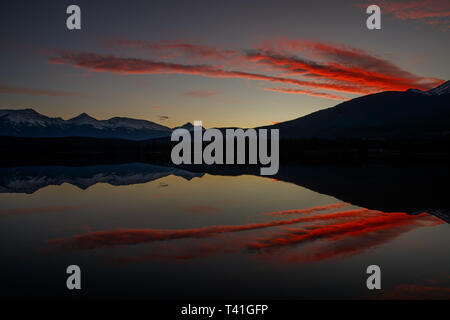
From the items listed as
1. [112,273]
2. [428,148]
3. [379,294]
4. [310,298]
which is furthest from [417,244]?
[428,148]

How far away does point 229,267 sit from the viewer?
13.0m

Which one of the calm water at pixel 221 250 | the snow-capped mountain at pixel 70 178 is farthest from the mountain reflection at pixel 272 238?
the snow-capped mountain at pixel 70 178

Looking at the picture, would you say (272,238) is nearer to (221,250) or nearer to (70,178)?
(221,250)

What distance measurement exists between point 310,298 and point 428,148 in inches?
7366

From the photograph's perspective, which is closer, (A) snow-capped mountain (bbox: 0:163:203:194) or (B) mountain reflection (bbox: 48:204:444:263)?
(B) mountain reflection (bbox: 48:204:444:263)

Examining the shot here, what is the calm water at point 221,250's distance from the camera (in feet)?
37.0

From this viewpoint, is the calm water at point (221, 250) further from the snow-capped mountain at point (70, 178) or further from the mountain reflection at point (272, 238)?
the snow-capped mountain at point (70, 178)

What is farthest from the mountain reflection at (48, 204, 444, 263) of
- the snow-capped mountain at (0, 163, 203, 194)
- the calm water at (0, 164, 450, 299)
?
the snow-capped mountain at (0, 163, 203, 194)

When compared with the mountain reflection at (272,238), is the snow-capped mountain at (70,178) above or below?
above

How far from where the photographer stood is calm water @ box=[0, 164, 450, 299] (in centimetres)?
1129

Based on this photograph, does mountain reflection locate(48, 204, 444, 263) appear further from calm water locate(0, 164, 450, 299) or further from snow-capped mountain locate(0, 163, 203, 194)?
snow-capped mountain locate(0, 163, 203, 194)

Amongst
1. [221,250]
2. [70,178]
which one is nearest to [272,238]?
[221,250]

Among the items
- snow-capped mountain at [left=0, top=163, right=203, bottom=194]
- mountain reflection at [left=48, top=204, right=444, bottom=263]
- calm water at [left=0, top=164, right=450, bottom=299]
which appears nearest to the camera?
calm water at [left=0, top=164, right=450, bottom=299]
